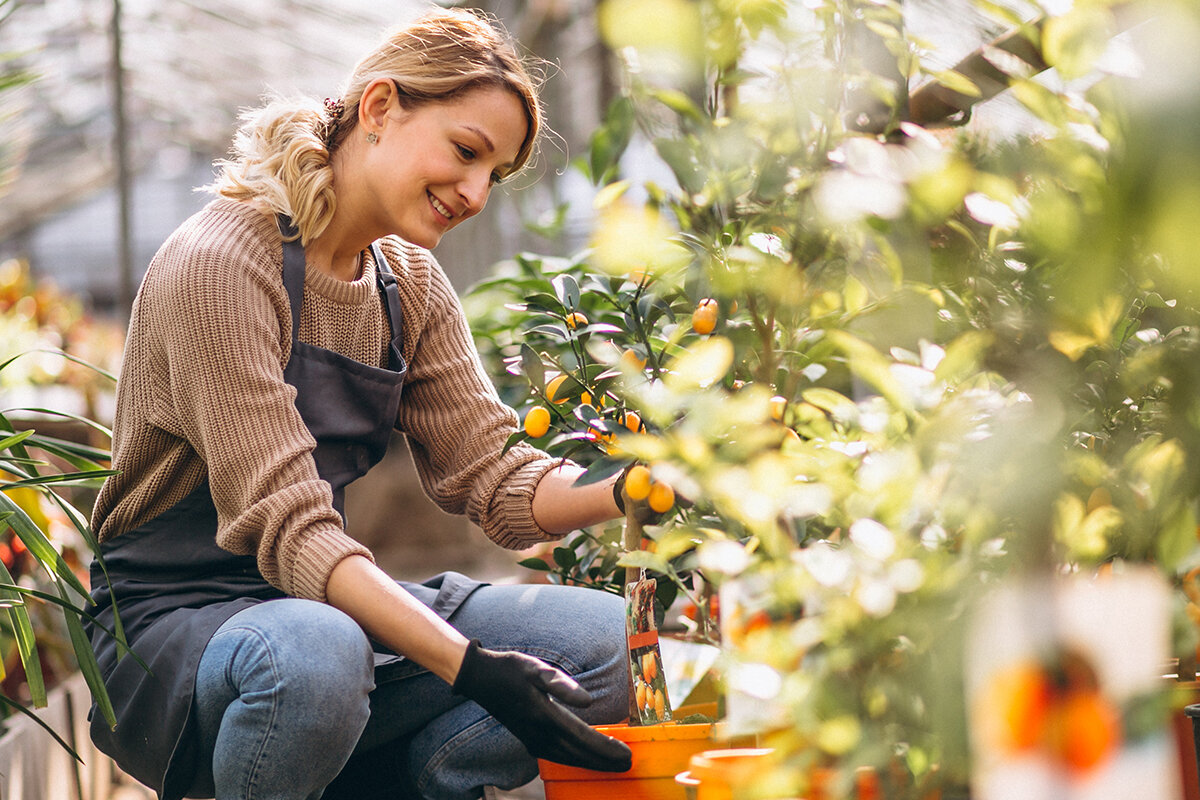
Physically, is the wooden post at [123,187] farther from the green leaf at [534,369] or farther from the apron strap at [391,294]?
the green leaf at [534,369]

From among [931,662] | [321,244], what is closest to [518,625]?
[321,244]

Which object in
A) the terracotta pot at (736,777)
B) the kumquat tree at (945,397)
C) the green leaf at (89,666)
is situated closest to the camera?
the kumquat tree at (945,397)

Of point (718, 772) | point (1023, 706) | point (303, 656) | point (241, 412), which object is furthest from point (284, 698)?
point (1023, 706)

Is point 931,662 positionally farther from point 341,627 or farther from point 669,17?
point 341,627

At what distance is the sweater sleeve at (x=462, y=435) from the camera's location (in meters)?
1.48

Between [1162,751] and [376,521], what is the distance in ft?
14.7

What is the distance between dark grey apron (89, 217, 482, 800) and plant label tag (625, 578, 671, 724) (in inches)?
12.8

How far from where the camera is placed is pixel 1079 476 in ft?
2.06

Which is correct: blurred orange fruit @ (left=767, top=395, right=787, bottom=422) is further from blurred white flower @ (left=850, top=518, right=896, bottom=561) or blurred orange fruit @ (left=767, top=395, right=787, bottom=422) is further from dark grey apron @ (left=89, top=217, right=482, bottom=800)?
dark grey apron @ (left=89, top=217, right=482, bottom=800)

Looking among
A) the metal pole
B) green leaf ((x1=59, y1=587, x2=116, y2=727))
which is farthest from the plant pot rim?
the metal pole

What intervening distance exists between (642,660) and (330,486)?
411 mm

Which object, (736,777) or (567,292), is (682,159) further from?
(736,777)

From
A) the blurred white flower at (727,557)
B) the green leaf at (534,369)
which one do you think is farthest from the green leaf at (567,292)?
the blurred white flower at (727,557)

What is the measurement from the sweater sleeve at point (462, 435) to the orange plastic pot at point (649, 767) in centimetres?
41
